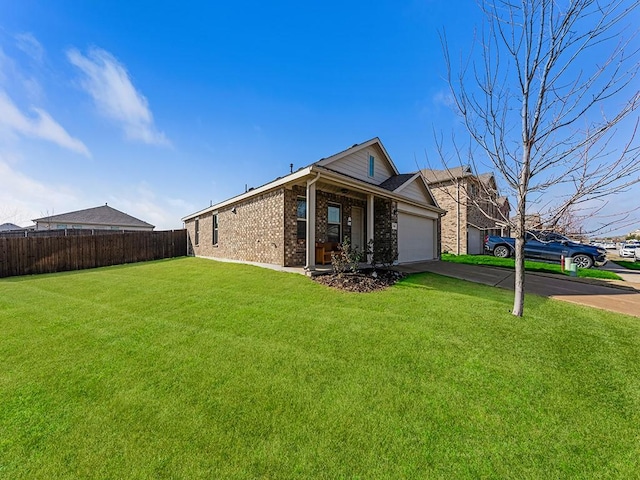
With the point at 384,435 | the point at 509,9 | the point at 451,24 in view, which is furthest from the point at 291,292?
the point at 509,9

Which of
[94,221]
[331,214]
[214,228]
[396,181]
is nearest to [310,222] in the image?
[331,214]

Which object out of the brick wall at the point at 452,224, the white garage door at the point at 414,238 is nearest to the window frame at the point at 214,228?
the white garage door at the point at 414,238

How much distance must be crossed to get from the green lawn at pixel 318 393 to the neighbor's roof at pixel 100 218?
85.4 ft

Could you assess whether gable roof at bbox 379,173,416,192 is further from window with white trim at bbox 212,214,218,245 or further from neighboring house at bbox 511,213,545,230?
window with white trim at bbox 212,214,218,245

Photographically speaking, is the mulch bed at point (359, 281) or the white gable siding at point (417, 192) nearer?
the mulch bed at point (359, 281)

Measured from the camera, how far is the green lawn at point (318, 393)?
1.94 metres

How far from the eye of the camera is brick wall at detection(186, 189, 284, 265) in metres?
8.91

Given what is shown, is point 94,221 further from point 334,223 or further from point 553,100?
point 553,100

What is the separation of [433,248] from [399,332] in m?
10.9

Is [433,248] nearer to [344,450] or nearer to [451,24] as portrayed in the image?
[451,24]

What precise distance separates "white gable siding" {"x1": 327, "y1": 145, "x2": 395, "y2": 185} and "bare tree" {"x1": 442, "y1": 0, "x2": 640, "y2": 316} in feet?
18.5

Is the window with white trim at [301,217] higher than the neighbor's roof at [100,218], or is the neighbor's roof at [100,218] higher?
the neighbor's roof at [100,218]

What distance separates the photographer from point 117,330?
4.21 metres

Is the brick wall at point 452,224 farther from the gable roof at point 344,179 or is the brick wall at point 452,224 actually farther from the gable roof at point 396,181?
the gable roof at point 396,181
